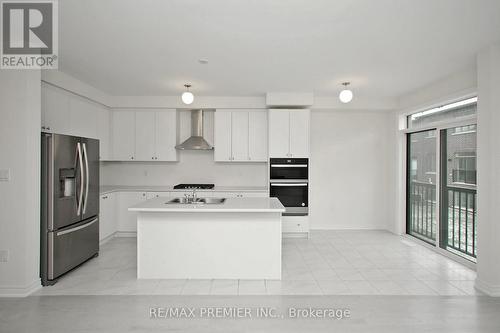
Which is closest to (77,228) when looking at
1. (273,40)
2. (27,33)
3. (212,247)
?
(212,247)

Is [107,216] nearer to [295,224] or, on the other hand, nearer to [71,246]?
[71,246]

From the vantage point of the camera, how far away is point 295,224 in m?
5.36

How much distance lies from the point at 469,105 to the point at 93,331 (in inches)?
196

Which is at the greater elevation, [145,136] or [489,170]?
[145,136]

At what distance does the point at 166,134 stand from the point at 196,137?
575 mm

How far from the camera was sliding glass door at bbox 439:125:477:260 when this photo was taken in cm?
398

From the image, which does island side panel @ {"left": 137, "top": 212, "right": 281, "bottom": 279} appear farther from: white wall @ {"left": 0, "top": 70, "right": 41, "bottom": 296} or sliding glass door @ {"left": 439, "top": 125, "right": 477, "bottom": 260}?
sliding glass door @ {"left": 439, "top": 125, "right": 477, "bottom": 260}

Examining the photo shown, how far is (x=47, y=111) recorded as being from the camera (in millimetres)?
3904

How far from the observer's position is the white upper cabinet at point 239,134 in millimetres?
5582

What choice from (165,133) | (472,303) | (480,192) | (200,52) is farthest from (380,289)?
(165,133)

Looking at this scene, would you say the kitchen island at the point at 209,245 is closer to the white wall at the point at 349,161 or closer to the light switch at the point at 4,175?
the light switch at the point at 4,175

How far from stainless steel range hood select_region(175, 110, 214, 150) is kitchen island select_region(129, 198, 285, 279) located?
2.16 meters

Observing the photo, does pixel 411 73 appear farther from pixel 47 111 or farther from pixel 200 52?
pixel 47 111

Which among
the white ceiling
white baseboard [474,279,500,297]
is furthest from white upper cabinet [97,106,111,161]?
white baseboard [474,279,500,297]
